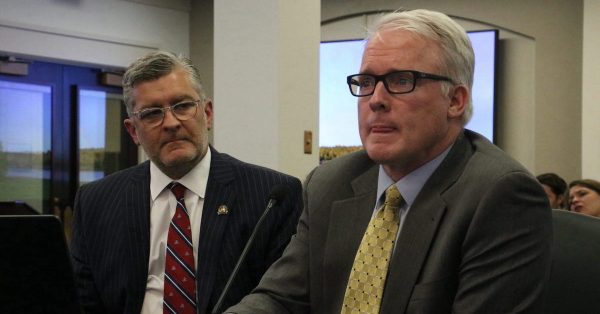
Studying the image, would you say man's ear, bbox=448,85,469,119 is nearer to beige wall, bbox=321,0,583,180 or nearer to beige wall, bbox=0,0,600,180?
beige wall, bbox=0,0,600,180

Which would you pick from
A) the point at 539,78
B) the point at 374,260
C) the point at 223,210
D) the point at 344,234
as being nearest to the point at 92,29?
the point at 539,78

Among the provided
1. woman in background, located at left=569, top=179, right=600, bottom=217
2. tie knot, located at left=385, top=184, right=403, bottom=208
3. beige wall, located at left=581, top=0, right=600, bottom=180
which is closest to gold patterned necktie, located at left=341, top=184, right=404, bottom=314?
tie knot, located at left=385, top=184, right=403, bottom=208

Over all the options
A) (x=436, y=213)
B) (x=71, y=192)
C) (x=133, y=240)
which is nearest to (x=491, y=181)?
(x=436, y=213)

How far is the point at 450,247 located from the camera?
131cm

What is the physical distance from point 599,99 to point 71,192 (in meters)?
4.03

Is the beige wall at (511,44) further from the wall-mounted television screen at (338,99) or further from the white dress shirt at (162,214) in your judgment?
the white dress shirt at (162,214)

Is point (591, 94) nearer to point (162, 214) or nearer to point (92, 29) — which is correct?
point (92, 29)

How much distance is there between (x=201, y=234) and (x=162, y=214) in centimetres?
14

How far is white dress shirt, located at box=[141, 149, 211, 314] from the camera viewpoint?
1.89m

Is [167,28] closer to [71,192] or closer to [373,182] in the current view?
[71,192]

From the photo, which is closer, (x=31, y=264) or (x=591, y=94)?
(x=31, y=264)

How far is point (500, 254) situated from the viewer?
1271 millimetres

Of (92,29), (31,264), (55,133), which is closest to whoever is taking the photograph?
(31,264)

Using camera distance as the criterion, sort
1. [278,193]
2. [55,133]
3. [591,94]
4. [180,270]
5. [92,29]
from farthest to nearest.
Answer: [92,29] → [55,133] → [591,94] → [180,270] → [278,193]
